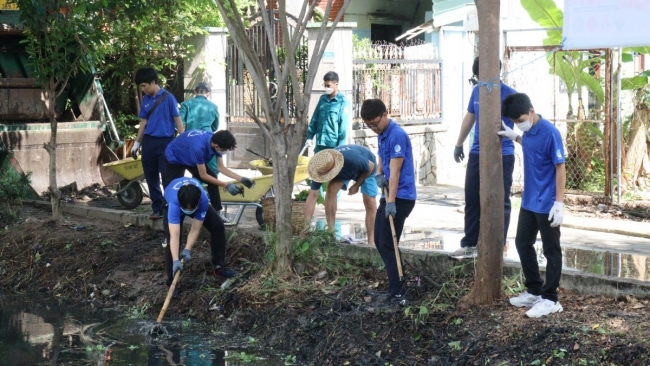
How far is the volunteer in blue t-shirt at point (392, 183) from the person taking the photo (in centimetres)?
750

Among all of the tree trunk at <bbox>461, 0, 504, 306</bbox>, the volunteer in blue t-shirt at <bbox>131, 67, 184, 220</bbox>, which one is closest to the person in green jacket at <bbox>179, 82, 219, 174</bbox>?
the volunteer in blue t-shirt at <bbox>131, 67, 184, 220</bbox>

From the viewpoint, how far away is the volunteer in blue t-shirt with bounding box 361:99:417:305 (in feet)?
24.6

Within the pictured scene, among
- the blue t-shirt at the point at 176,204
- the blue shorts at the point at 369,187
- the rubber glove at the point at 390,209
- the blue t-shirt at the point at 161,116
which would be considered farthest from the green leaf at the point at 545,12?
the rubber glove at the point at 390,209

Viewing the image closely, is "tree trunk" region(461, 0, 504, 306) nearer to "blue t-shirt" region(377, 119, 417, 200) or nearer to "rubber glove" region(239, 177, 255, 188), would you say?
"blue t-shirt" region(377, 119, 417, 200)

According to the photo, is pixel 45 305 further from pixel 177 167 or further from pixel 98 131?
pixel 98 131

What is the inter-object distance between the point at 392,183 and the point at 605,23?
366 centimetres

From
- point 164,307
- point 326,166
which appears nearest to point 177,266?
point 164,307

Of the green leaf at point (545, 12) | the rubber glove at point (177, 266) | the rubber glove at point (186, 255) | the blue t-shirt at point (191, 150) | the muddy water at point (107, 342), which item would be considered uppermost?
the green leaf at point (545, 12)

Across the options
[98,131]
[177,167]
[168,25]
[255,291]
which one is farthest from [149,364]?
[168,25]

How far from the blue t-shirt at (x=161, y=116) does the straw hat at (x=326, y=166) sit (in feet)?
7.50

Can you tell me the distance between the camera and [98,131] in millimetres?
14031

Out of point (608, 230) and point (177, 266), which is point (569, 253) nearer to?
point (608, 230)

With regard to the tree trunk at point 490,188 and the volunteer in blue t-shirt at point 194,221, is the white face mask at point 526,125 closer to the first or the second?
the tree trunk at point 490,188

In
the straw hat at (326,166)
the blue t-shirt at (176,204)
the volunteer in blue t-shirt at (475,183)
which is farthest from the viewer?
the straw hat at (326,166)
